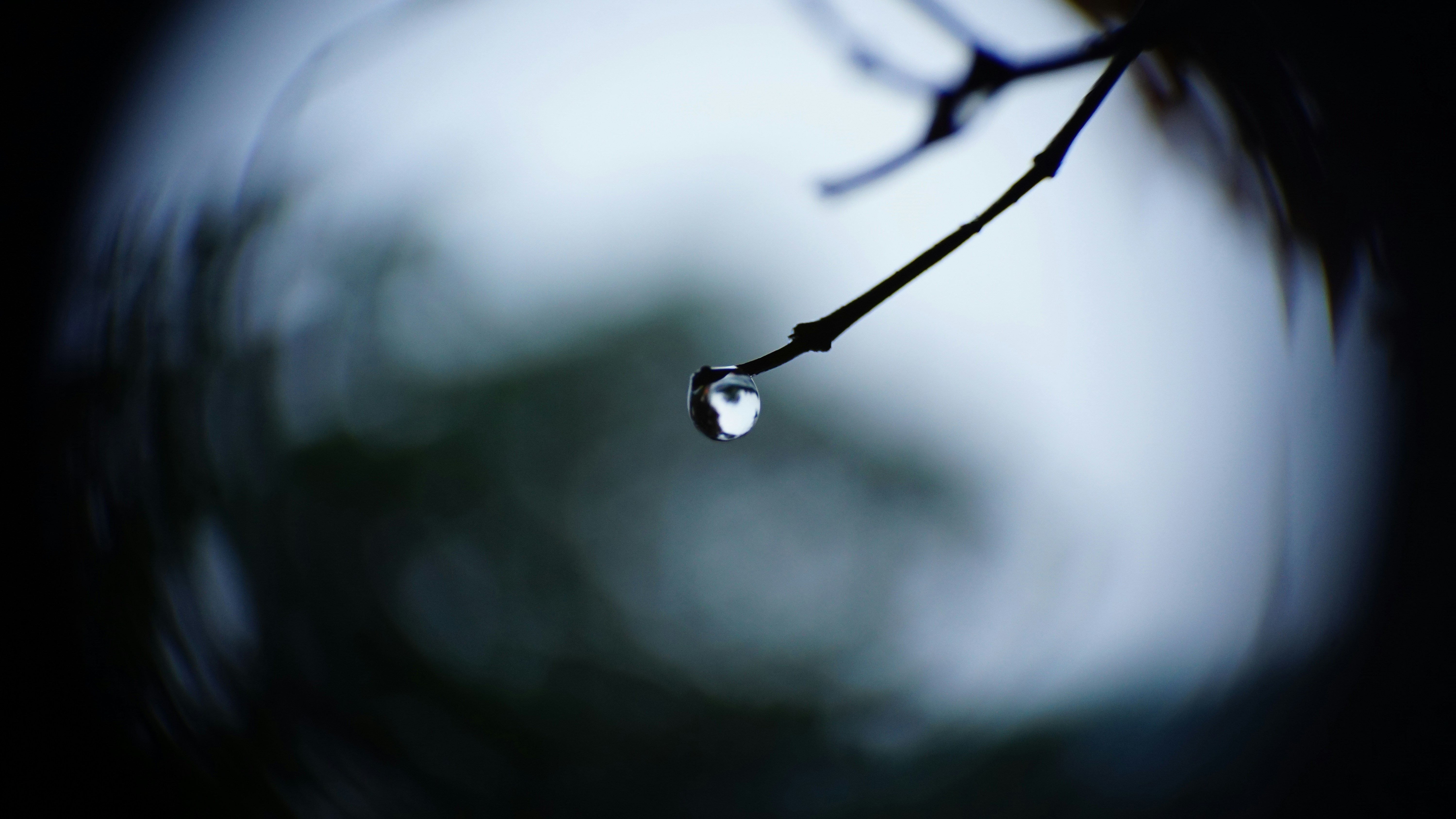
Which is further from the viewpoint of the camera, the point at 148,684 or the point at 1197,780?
the point at 1197,780

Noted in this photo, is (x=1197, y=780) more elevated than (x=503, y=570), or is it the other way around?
(x=503, y=570)

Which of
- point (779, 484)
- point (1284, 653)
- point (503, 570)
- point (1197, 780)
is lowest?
point (1197, 780)

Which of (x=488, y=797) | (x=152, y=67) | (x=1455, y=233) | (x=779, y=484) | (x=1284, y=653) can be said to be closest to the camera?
(x=1455, y=233)

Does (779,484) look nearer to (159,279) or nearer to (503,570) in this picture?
(503,570)

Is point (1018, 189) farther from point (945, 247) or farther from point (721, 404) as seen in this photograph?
point (721, 404)

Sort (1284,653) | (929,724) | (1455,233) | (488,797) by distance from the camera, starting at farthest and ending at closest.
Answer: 1. (929,724)
2. (488,797)
3. (1284,653)
4. (1455,233)

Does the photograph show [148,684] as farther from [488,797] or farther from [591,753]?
[591,753]

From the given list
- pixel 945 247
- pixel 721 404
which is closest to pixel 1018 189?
pixel 945 247

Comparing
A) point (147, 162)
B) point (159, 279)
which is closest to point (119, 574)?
point (159, 279)
